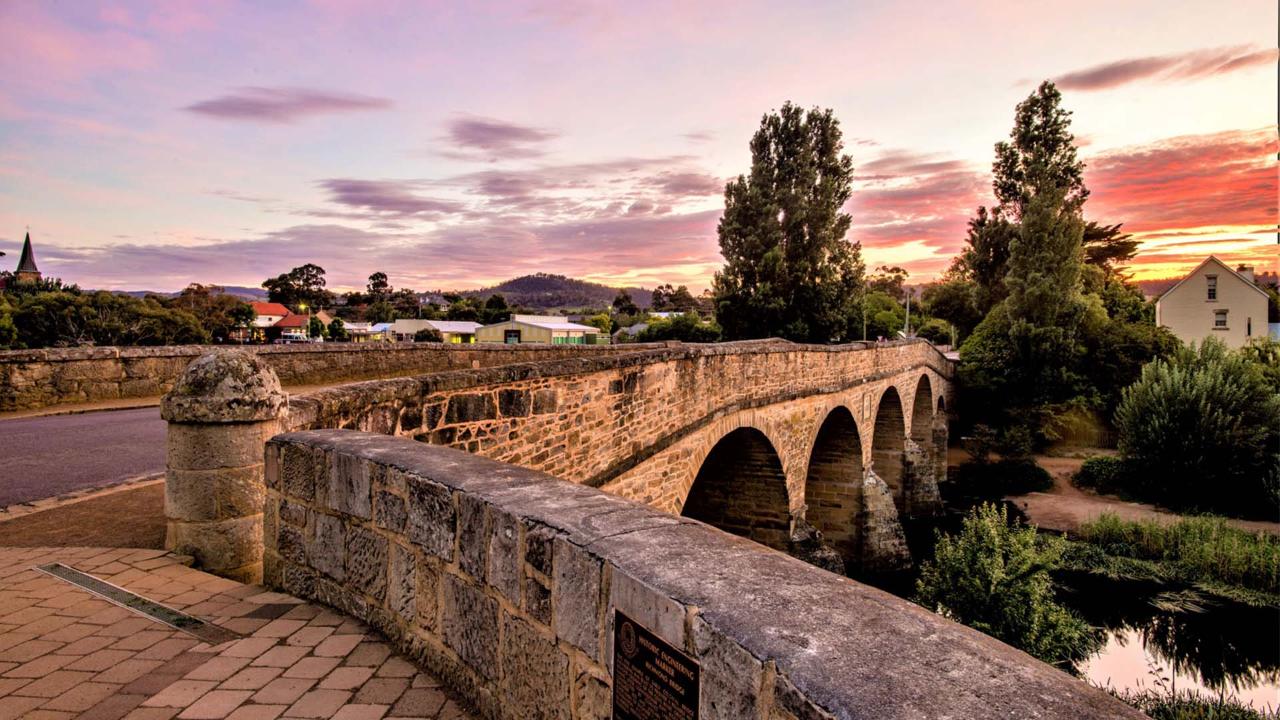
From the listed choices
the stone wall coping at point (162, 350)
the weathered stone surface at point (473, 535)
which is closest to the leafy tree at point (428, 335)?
the stone wall coping at point (162, 350)

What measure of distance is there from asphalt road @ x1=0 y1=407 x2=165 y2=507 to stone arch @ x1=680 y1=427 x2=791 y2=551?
8.57 m

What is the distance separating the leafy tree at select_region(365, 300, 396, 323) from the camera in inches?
3656

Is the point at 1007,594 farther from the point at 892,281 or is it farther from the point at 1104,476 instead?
the point at 892,281

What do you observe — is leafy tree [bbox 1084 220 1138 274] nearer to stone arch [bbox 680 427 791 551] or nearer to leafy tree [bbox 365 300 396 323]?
stone arch [bbox 680 427 791 551]

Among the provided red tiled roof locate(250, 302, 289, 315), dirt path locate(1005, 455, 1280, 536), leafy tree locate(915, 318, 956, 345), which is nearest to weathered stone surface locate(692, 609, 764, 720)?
dirt path locate(1005, 455, 1280, 536)

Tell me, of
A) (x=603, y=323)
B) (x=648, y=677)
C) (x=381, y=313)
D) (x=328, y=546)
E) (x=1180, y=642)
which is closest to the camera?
(x=648, y=677)

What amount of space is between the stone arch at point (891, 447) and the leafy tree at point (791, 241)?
20.0 ft

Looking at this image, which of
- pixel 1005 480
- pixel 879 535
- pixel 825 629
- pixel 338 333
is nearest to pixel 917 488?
pixel 1005 480

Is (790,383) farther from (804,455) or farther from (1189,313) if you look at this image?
(1189,313)

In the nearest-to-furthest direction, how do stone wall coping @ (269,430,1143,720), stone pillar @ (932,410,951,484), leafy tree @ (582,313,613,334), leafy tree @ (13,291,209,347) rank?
stone wall coping @ (269,430,1143,720) < leafy tree @ (13,291,209,347) < stone pillar @ (932,410,951,484) < leafy tree @ (582,313,613,334)

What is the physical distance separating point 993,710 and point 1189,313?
49754mm

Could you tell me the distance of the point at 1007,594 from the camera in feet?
43.7

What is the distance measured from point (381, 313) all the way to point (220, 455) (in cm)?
9755

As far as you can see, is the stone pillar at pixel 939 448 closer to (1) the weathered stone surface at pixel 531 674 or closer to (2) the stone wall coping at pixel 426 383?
(2) the stone wall coping at pixel 426 383
